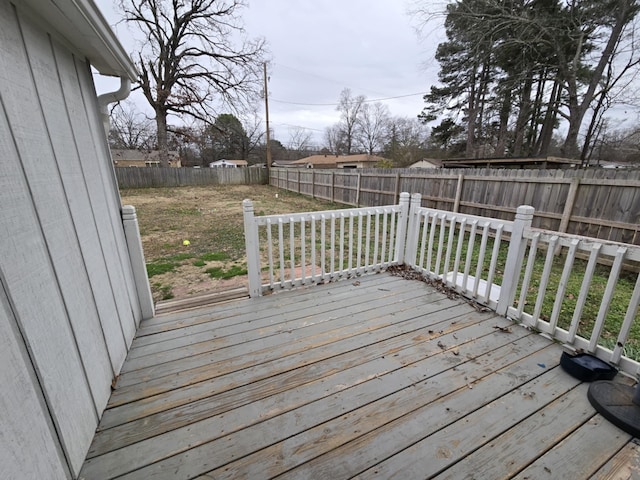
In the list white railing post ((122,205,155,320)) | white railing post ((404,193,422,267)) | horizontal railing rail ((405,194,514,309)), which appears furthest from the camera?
white railing post ((404,193,422,267))

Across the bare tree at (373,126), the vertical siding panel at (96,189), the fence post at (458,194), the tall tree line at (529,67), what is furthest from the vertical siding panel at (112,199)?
the bare tree at (373,126)

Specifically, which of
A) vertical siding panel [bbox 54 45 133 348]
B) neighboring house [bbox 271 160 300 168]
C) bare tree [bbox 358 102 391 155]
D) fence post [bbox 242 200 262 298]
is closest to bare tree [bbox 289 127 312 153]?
neighboring house [bbox 271 160 300 168]

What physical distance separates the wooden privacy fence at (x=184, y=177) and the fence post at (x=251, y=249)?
13.7m

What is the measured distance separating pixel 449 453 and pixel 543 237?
175 cm

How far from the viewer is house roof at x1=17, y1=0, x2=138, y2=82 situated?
45.3 inches

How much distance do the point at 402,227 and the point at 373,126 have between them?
31566mm

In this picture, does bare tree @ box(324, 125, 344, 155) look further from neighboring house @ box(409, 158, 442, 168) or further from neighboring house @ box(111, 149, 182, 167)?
neighboring house @ box(111, 149, 182, 167)

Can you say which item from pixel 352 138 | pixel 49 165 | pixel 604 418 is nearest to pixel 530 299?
pixel 604 418

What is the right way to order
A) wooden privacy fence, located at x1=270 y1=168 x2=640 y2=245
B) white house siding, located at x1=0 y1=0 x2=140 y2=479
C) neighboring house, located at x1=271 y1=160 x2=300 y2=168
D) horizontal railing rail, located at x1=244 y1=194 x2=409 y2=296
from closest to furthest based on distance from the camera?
white house siding, located at x1=0 y1=0 x2=140 y2=479
horizontal railing rail, located at x1=244 y1=194 x2=409 y2=296
wooden privacy fence, located at x1=270 y1=168 x2=640 y2=245
neighboring house, located at x1=271 y1=160 x2=300 y2=168

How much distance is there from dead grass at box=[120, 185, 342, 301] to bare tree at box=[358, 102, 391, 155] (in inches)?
969

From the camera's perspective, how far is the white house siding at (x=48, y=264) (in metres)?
0.91

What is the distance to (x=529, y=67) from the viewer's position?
10602 millimetres

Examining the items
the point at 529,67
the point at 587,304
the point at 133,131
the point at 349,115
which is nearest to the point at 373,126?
the point at 349,115

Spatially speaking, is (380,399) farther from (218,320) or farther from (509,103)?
(509,103)
